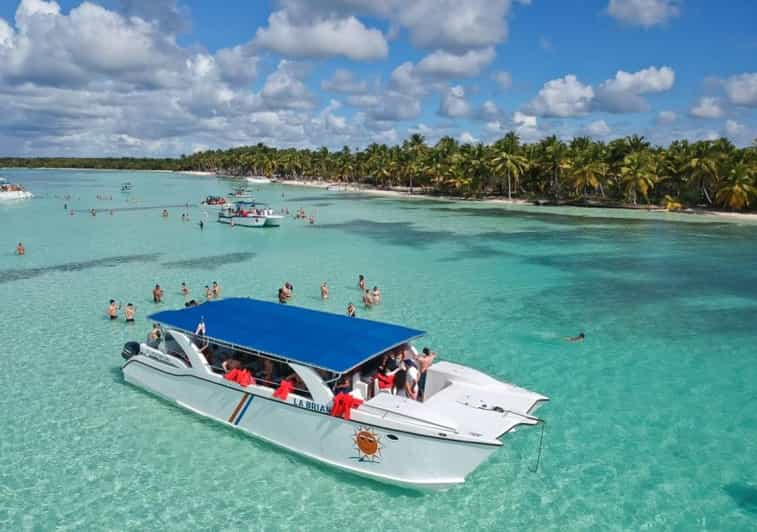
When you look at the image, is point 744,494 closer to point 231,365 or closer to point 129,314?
point 231,365

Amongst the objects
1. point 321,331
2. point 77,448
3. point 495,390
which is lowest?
point 77,448

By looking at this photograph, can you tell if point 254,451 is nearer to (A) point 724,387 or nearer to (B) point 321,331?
(B) point 321,331

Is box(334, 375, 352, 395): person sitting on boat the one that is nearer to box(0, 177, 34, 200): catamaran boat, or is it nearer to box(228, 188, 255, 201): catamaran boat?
box(228, 188, 255, 201): catamaran boat

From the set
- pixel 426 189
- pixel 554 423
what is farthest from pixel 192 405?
pixel 426 189

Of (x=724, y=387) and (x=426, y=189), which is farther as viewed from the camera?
(x=426, y=189)

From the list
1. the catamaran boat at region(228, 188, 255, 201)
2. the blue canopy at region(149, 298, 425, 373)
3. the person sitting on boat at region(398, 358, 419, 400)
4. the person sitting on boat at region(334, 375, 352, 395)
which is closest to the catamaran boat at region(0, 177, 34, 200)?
the catamaran boat at region(228, 188, 255, 201)

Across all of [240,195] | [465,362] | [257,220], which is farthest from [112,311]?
[240,195]

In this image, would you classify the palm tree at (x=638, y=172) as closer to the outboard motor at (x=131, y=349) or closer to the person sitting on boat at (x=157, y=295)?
the person sitting on boat at (x=157, y=295)
